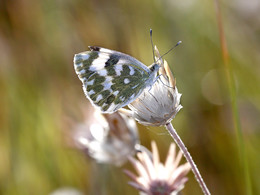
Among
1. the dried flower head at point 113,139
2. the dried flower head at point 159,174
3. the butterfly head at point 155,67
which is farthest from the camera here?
the dried flower head at point 113,139

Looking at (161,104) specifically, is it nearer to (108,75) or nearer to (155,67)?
(155,67)

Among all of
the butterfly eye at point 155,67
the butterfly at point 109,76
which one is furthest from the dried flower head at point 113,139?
the butterfly eye at point 155,67

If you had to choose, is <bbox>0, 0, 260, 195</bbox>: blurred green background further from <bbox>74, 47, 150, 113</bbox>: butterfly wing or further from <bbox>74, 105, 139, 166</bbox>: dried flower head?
<bbox>74, 47, 150, 113</bbox>: butterfly wing

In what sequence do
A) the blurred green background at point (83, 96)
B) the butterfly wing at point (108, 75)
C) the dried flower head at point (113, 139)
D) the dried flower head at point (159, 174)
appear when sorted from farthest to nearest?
the blurred green background at point (83, 96) < the dried flower head at point (113, 139) < the butterfly wing at point (108, 75) < the dried flower head at point (159, 174)

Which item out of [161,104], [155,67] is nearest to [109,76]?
[155,67]

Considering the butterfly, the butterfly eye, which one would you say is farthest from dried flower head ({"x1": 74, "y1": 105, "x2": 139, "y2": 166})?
the butterfly eye

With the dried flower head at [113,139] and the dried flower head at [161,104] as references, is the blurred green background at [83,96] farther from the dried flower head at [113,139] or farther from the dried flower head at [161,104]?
the dried flower head at [161,104]

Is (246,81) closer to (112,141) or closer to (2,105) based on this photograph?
(112,141)
